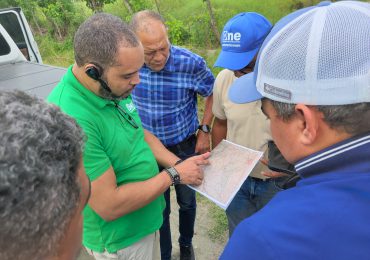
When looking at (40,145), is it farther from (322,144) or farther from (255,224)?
(322,144)

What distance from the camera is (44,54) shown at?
11992mm

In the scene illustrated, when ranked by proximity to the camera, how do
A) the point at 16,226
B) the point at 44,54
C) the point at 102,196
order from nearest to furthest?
1. the point at 16,226
2. the point at 102,196
3. the point at 44,54

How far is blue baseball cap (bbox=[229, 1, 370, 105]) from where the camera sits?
850mm

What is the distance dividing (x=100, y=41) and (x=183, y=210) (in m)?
1.77

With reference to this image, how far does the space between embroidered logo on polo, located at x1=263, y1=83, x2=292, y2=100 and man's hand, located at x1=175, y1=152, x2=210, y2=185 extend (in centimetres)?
102

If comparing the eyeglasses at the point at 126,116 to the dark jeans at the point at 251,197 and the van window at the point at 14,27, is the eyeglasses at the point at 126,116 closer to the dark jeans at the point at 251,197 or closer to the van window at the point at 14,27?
the dark jeans at the point at 251,197

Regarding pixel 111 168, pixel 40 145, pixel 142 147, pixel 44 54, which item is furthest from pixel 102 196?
pixel 44 54

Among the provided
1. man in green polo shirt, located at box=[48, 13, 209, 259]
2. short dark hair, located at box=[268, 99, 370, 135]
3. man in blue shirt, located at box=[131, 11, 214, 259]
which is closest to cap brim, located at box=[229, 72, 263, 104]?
short dark hair, located at box=[268, 99, 370, 135]

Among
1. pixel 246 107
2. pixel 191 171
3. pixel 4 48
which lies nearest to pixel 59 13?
pixel 4 48

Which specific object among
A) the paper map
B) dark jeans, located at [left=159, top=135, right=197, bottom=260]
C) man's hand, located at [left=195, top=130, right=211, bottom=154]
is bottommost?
dark jeans, located at [left=159, top=135, right=197, bottom=260]

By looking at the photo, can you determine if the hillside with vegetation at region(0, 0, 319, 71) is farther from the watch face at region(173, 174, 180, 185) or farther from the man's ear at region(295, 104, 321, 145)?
the man's ear at region(295, 104, 321, 145)

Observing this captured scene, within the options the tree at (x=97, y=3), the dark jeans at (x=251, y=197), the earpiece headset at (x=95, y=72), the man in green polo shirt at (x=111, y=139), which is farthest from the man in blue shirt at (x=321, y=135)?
the tree at (x=97, y=3)

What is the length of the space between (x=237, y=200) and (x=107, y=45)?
1.38 metres

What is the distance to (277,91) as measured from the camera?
0.97m
